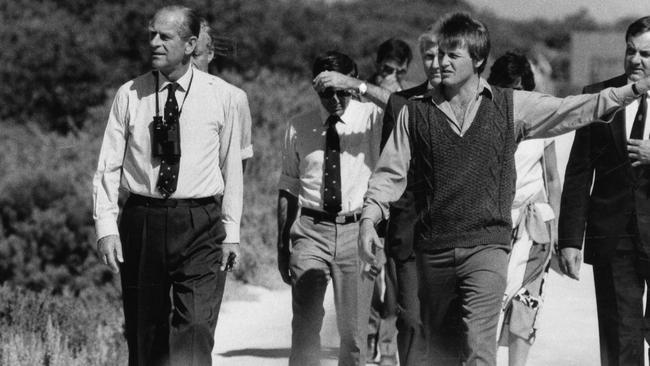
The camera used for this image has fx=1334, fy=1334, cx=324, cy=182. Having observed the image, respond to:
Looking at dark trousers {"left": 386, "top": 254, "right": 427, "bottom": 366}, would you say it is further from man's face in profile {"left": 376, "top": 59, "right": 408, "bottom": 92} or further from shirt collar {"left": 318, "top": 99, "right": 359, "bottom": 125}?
man's face in profile {"left": 376, "top": 59, "right": 408, "bottom": 92}

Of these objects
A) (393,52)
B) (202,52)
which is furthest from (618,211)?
(393,52)

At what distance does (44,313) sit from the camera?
33.4 ft

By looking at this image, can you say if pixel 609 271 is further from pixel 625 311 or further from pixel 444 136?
pixel 444 136

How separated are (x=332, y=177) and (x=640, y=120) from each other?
1.84 metres

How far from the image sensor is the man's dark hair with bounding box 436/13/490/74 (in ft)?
20.2

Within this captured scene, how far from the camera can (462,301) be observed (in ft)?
20.0

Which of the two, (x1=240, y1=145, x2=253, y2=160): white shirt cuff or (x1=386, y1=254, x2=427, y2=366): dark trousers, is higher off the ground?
(x1=240, y1=145, x2=253, y2=160): white shirt cuff

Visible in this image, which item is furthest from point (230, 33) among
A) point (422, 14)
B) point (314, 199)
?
point (422, 14)

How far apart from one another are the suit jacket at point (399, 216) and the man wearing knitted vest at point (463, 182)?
48.9 inches

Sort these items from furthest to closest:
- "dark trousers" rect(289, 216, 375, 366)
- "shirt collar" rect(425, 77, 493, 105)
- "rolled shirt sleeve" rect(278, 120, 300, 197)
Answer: "rolled shirt sleeve" rect(278, 120, 300, 197) < "dark trousers" rect(289, 216, 375, 366) < "shirt collar" rect(425, 77, 493, 105)

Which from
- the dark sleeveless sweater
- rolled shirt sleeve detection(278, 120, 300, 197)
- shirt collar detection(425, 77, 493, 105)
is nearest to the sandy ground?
rolled shirt sleeve detection(278, 120, 300, 197)

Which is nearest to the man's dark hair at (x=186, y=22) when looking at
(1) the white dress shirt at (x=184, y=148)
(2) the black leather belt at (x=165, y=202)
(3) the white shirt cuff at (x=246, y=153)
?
(1) the white dress shirt at (x=184, y=148)

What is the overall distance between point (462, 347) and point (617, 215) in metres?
1.31

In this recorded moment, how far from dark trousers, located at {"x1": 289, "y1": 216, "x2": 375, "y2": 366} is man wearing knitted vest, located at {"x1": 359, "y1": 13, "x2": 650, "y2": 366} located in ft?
4.85
